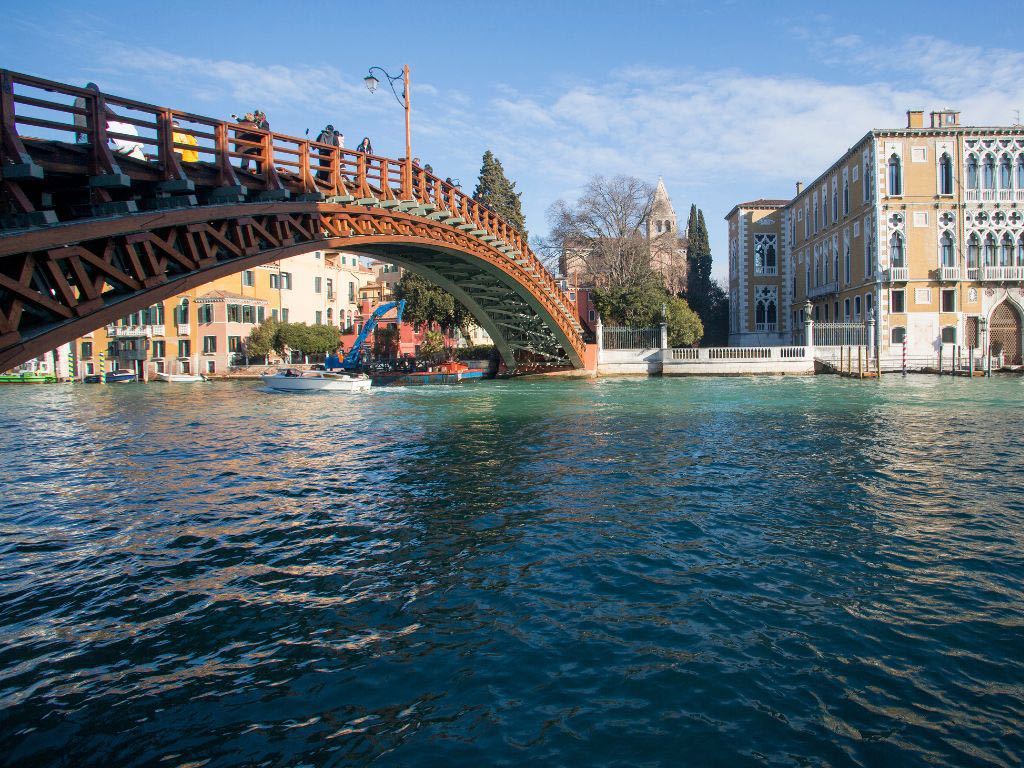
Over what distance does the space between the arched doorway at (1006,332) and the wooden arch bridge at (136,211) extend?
3075cm

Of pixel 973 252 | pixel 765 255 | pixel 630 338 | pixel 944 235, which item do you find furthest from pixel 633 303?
pixel 765 255

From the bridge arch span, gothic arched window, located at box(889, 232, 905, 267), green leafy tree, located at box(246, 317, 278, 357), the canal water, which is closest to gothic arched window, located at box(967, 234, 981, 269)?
gothic arched window, located at box(889, 232, 905, 267)

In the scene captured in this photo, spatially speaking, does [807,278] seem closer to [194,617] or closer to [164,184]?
[164,184]

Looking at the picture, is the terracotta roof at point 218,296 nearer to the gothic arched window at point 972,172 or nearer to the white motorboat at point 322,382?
the white motorboat at point 322,382

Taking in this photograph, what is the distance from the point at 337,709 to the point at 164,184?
28.0ft

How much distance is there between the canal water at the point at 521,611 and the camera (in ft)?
11.5

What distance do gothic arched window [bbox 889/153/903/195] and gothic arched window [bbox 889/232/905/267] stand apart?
2115 mm

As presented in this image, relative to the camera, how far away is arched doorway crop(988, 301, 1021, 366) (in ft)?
115

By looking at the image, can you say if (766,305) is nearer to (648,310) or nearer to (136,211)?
(648,310)

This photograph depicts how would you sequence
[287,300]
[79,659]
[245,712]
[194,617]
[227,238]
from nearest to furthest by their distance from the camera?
[245,712] < [79,659] < [194,617] < [227,238] < [287,300]

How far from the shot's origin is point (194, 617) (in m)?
5.01

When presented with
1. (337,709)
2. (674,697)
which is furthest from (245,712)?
(674,697)

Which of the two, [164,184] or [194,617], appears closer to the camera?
[194,617]

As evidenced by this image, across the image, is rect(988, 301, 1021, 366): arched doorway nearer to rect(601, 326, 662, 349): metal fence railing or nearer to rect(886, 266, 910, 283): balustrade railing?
rect(886, 266, 910, 283): balustrade railing
